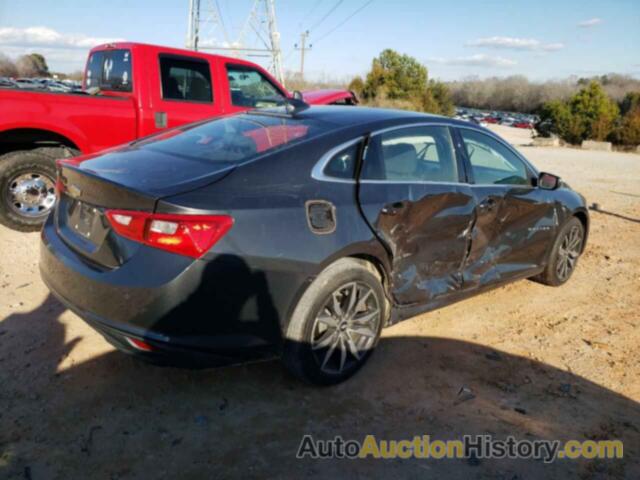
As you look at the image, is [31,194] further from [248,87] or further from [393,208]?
[393,208]

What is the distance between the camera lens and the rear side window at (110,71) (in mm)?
6058

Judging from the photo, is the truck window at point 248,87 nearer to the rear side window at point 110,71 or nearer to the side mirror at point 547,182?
the rear side window at point 110,71

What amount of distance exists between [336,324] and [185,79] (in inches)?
173

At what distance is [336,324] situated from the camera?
3.08 metres

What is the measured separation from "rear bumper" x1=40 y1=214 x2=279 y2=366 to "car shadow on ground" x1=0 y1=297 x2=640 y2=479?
17.1 inches

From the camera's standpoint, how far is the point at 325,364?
10.1 ft

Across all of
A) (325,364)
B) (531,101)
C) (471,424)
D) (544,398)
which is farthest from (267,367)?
(531,101)

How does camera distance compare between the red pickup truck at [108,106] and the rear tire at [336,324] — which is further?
the red pickup truck at [108,106]

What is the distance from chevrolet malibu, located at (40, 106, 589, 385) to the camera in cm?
251

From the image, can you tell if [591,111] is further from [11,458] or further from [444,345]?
[11,458]

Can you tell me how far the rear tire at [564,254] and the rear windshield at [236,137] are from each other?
111 inches

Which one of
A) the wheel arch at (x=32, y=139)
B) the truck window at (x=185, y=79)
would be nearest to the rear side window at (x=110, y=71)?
the truck window at (x=185, y=79)

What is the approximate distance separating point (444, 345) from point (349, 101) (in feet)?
20.8

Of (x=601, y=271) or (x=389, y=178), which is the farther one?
(x=601, y=271)
